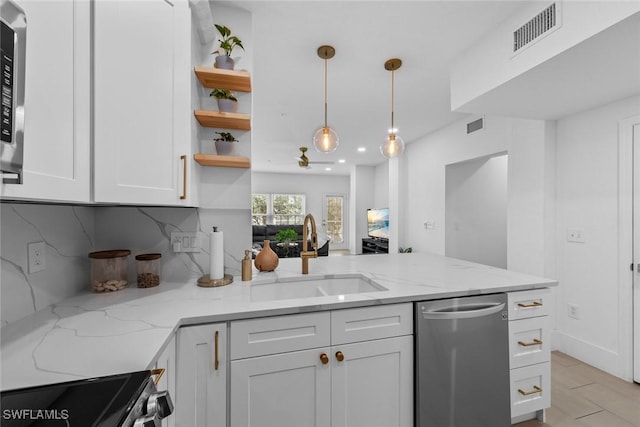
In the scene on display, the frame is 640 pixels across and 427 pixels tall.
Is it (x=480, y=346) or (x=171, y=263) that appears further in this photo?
(x=171, y=263)

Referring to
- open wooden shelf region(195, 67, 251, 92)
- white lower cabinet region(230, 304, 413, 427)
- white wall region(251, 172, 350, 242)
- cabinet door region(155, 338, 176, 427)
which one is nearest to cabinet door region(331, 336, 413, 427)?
white lower cabinet region(230, 304, 413, 427)

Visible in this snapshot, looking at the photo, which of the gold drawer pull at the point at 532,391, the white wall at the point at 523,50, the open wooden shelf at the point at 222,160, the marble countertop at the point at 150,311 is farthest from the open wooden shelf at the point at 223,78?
the gold drawer pull at the point at 532,391

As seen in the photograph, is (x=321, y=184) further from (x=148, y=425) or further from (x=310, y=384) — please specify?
(x=148, y=425)

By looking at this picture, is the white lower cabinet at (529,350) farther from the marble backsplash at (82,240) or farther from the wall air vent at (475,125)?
the wall air vent at (475,125)

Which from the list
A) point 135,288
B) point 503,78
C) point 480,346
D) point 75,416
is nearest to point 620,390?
point 480,346

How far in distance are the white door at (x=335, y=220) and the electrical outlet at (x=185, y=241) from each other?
25.4ft

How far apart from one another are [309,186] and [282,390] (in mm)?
8327

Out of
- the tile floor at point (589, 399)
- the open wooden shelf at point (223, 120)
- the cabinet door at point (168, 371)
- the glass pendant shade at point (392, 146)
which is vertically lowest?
the tile floor at point (589, 399)

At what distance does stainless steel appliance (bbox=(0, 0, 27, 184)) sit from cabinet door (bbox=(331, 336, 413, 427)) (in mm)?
1232

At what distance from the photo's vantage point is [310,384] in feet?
4.13

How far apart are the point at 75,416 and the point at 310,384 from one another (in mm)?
883

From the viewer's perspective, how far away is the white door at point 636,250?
7.23 ft

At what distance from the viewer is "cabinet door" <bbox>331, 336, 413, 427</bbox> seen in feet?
4.26

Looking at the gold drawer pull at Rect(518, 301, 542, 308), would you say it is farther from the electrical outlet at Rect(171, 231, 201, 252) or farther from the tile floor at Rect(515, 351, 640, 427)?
the electrical outlet at Rect(171, 231, 201, 252)
